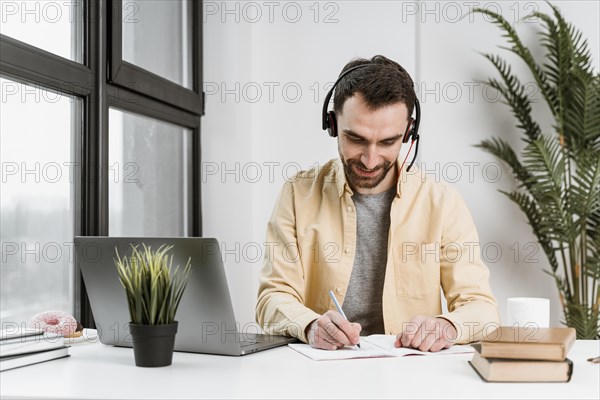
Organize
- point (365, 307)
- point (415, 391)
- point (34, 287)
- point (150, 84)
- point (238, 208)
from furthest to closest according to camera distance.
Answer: point (238, 208)
point (150, 84)
point (34, 287)
point (365, 307)
point (415, 391)

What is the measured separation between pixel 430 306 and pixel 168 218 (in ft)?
5.55

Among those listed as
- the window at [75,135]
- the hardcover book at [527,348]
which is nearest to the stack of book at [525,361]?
the hardcover book at [527,348]

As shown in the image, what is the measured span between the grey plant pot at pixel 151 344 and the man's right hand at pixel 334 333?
404 mm

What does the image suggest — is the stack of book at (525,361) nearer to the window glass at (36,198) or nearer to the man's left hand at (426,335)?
the man's left hand at (426,335)

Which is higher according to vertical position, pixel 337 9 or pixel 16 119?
pixel 337 9

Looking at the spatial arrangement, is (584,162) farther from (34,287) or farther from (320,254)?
(34,287)

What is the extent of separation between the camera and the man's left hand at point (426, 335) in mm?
1721

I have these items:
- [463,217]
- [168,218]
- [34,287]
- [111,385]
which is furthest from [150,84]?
[111,385]

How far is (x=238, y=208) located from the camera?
3861mm

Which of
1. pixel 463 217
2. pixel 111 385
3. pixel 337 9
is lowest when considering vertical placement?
pixel 111 385

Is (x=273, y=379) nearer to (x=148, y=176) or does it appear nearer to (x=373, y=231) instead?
(x=373, y=231)

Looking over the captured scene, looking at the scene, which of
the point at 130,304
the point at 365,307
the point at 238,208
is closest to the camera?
the point at 130,304

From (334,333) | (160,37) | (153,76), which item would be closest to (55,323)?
(334,333)

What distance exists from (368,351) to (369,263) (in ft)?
2.19
